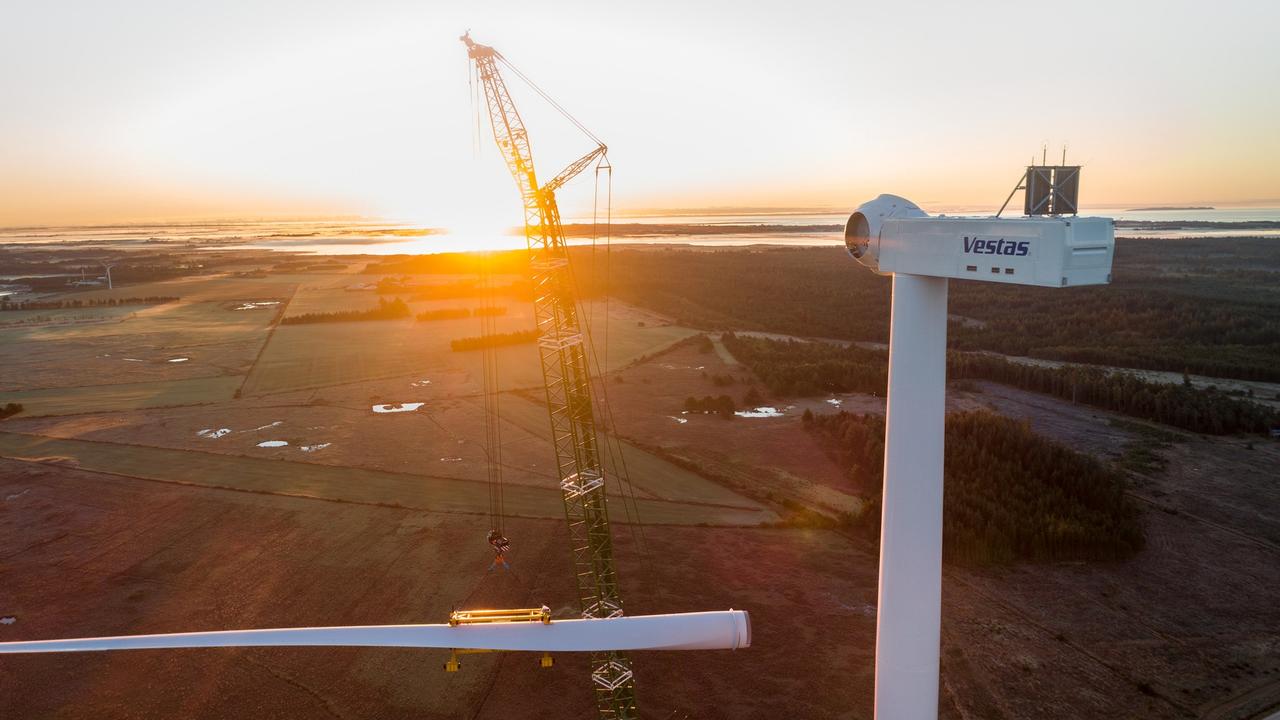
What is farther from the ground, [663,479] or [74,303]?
[74,303]

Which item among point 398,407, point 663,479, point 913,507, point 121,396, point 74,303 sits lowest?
point 663,479

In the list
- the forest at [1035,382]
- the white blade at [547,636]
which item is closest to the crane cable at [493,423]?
the forest at [1035,382]

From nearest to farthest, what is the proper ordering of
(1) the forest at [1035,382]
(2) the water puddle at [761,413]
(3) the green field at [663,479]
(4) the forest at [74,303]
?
(3) the green field at [663,479], (1) the forest at [1035,382], (2) the water puddle at [761,413], (4) the forest at [74,303]

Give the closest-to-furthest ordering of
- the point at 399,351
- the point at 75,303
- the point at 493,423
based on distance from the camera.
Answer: the point at 493,423 → the point at 399,351 → the point at 75,303

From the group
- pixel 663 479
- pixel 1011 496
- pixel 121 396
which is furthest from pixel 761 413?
pixel 121 396

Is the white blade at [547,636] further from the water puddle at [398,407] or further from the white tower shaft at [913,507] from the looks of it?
the water puddle at [398,407]

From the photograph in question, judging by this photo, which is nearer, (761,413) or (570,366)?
(570,366)

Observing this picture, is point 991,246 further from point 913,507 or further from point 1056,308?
point 1056,308
